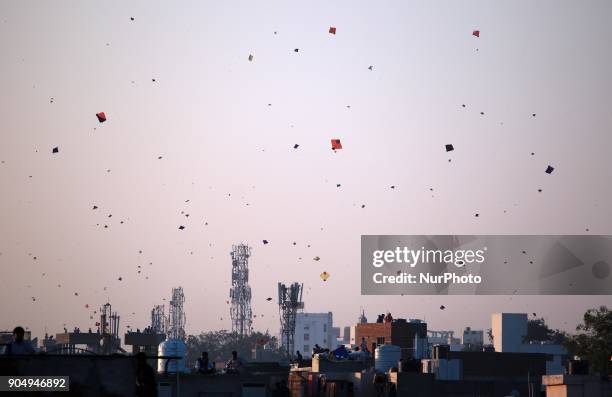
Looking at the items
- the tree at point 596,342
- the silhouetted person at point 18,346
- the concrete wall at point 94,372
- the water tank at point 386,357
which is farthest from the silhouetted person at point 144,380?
the tree at point 596,342

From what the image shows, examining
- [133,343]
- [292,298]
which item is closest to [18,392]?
[133,343]

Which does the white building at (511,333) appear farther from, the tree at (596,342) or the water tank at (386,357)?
the water tank at (386,357)

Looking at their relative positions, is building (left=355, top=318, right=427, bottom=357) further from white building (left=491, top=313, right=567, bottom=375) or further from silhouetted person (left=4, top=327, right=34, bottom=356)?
silhouetted person (left=4, top=327, right=34, bottom=356)

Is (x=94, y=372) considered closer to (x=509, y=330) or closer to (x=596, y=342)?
(x=596, y=342)

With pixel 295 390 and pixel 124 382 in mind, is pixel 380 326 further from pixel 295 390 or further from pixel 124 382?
pixel 124 382

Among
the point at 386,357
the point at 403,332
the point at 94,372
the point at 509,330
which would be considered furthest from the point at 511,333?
the point at 94,372

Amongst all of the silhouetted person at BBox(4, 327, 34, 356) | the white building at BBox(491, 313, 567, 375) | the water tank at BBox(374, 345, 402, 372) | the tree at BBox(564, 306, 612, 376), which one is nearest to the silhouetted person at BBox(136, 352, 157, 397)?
the silhouetted person at BBox(4, 327, 34, 356)

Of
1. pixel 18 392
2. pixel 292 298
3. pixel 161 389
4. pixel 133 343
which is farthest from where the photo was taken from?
pixel 292 298
